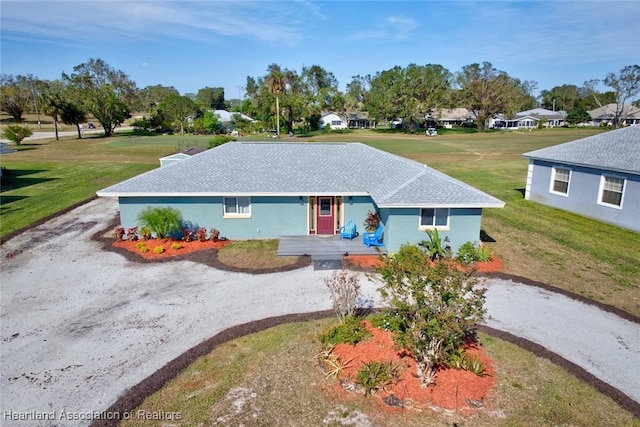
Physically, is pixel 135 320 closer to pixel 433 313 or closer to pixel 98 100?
pixel 433 313

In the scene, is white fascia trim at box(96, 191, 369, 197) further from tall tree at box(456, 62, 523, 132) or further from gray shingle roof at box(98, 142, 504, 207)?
tall tree at box(456, 62, 523, 132)

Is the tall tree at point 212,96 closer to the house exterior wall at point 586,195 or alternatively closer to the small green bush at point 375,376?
the house exterior wall at point 586,195

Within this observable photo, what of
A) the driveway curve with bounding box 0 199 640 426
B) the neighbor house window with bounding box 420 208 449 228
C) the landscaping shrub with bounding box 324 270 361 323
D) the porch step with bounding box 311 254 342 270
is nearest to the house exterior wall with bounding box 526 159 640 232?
the driveway curve with bounding box 0 199 640 426

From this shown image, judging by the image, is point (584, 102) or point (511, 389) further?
point (584, 102)

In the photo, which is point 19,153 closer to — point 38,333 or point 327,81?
point 38,333

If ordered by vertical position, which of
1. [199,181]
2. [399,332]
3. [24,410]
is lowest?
[24,410]

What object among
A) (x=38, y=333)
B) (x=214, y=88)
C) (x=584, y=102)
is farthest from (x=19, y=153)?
(x=584, y=102)

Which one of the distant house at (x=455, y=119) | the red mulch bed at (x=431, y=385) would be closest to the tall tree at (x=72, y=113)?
the red mulch bed at (x=431, y=385)
